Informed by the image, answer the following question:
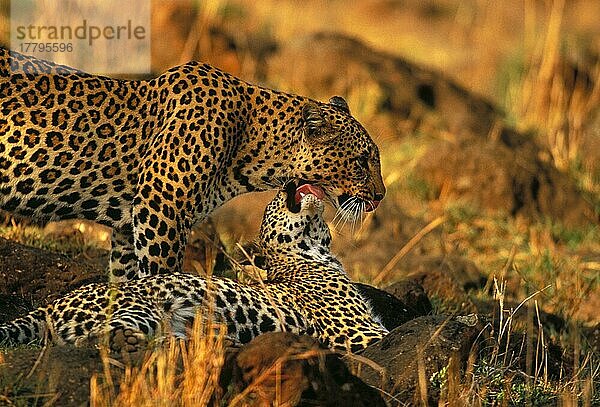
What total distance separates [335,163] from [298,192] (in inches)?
15.2

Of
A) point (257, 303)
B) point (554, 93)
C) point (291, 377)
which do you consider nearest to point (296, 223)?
point (257, 303)

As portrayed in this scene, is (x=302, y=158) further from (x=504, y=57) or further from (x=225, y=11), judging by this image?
(x=504, y=57)

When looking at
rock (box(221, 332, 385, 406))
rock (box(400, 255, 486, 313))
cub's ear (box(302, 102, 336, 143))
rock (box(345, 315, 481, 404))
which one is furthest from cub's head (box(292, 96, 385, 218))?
rock (box(221, 332, 385, 406))

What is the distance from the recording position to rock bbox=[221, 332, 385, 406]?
7.41m

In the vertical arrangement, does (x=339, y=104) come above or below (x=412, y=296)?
above

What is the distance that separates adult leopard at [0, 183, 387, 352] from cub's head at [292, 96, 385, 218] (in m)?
0.14

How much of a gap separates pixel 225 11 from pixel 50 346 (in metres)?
18.5

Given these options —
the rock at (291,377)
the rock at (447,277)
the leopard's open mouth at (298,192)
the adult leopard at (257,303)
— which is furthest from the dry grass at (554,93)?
the rock at (291,377)

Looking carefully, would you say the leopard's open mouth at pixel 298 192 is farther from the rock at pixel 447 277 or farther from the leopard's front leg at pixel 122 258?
the rock at pixel 447 277

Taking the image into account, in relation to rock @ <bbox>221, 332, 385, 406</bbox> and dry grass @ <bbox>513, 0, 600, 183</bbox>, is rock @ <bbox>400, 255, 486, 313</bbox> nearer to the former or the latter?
rock @ <bbox>221, 332, 385, 406</bbox>

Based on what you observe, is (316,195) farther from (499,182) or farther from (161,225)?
(499,182)

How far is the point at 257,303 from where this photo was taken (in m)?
9.41

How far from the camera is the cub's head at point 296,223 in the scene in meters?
11.0

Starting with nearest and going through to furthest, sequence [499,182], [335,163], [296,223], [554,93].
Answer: [296,223] < [335,163] < [499,182] < [554,93]
